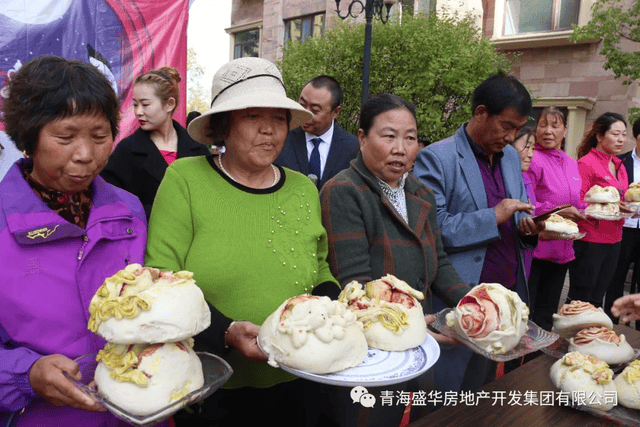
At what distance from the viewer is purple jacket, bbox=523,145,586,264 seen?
4.01 meters

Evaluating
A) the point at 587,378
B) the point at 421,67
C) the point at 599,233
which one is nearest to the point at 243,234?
the point at 587,378

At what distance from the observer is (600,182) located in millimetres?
4938

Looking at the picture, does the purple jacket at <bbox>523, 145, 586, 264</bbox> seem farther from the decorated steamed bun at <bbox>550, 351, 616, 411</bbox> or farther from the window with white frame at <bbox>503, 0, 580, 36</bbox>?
the window with white frame at <bbox>503, 0, 580, 36</bbox>

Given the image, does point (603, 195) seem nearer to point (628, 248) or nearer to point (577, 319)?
point (628, 248)

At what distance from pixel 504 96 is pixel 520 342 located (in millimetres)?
1425

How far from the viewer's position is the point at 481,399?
1692mm

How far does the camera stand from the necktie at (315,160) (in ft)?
13.5

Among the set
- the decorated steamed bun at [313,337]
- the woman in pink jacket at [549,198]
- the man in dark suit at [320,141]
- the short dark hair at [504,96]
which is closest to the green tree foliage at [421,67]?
the woman in pink jacket at [549,198]

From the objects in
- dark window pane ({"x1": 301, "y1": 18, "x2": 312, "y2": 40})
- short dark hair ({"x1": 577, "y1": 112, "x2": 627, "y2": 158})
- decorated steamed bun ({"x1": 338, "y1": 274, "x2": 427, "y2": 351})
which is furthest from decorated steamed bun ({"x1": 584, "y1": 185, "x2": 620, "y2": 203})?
dark window pane ({"x1": 301, "y1": 18, "x2": 312, "y2": 40})

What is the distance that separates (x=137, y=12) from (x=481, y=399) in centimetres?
408

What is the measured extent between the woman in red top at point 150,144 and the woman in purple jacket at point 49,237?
1487mm

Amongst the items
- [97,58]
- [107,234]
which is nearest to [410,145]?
[107,234]

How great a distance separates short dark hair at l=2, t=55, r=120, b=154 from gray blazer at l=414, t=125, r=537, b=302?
6.21ft

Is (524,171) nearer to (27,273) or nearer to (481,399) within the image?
(481,399)
